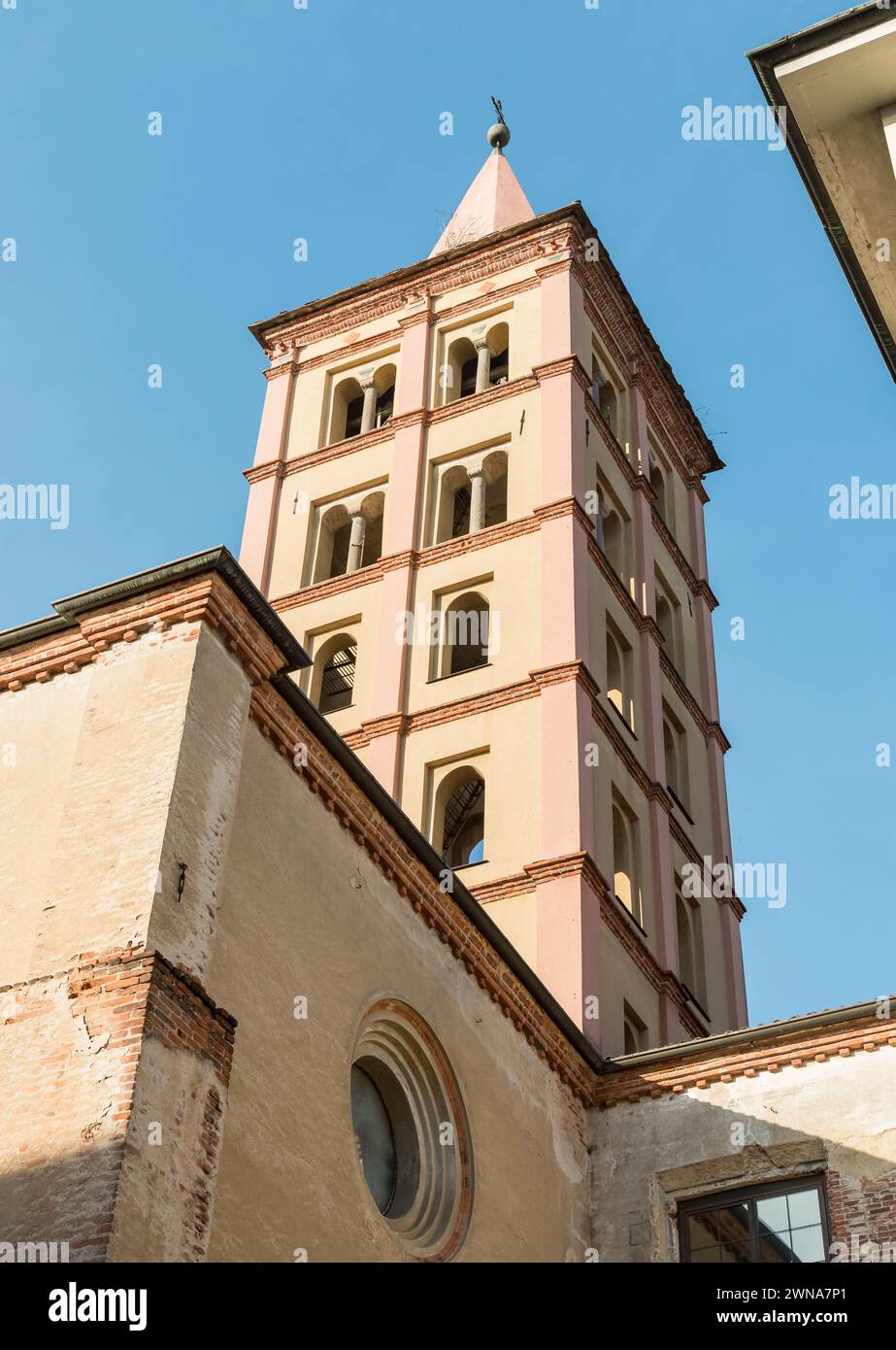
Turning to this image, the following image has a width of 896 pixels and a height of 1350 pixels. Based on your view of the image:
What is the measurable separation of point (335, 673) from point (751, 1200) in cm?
1360

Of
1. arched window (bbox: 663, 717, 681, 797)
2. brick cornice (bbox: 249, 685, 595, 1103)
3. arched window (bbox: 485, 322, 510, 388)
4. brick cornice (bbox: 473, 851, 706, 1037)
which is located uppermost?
arched window (bbox: 485, 322, 510, 388)

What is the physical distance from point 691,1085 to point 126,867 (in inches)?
297

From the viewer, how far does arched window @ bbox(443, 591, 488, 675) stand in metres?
25.9

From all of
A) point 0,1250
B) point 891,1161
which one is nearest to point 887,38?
point 0,1250

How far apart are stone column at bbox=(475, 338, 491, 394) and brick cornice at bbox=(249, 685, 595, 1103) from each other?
15157mm

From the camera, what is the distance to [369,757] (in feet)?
80.2

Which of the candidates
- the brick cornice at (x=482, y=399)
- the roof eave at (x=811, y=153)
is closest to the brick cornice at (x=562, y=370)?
the brick cornice at (x=482, y=399)

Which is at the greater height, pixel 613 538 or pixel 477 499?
pixel 613 538

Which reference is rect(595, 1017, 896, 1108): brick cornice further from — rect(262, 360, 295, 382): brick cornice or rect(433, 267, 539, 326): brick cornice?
rect(262, 360, 295, 382): brick cornice

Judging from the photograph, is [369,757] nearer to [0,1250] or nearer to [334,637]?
[334,637]

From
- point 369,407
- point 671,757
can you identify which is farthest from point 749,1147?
point 369,407

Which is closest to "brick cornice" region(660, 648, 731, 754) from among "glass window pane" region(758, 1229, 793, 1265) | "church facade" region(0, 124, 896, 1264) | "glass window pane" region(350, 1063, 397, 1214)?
"church facade" region(0, 124, 896, 1264)

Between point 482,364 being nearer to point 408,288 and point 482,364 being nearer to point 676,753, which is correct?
point 408,288

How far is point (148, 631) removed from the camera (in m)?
13.0
